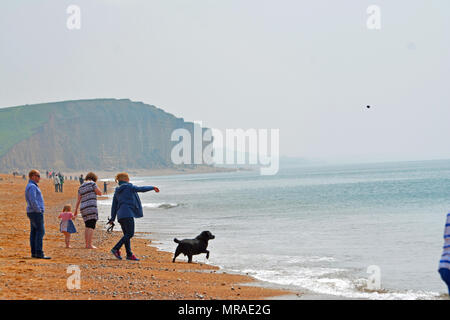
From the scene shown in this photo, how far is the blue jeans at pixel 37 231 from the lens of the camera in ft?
33.7

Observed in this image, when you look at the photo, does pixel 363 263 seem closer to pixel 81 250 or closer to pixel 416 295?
pixel 416 295

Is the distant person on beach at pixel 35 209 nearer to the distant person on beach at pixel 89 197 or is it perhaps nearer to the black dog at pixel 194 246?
the distant person on beach at pixel 89 197

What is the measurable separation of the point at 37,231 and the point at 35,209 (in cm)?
50

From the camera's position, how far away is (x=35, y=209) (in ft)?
33.3

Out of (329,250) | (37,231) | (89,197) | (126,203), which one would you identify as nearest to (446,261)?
(126,203)

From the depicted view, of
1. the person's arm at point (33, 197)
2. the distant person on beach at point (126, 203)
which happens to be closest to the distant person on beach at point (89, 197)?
the distant person on beach at point (126, 203)

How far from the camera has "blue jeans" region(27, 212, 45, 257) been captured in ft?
33.7

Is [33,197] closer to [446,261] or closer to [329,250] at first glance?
[446,261]

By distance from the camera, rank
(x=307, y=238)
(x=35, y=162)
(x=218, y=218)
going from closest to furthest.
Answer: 1. (x=307, y=238)
2. (x=218, y=218)
3. (x=35, y=162)

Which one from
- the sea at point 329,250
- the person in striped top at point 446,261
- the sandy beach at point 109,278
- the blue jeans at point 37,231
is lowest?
the sea at point 329,250

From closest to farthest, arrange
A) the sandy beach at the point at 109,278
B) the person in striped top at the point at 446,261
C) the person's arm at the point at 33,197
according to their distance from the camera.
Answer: the person in striped top at the point at 446,261 < the sandy beach at the point at 109,278 < the person's arm at the point at 33,197
